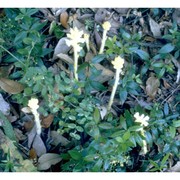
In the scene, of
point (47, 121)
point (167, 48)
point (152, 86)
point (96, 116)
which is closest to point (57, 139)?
point (47, 121)

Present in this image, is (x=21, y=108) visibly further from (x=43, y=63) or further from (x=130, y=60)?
(x=130, y=60)

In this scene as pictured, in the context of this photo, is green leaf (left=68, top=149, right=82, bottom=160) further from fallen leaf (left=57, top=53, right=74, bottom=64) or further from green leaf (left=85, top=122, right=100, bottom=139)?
fallen leaf (left=57, top=53, right=74, bottom=64)

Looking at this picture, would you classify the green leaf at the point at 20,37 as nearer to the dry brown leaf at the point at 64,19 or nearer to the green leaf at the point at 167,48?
the dry brown leaf at the point at 64,19

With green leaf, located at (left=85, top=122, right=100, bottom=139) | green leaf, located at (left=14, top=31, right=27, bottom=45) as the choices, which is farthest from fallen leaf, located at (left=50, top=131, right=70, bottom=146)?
green leaf, located at (left=14, top=31, right=27, bottom=45)

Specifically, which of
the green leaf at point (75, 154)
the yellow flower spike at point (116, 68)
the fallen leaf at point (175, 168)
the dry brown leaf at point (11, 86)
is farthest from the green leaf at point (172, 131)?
the dry brown leaf at point (11, 86)

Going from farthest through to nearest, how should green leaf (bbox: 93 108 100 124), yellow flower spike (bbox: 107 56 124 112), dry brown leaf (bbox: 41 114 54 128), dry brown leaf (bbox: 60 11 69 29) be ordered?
dry brown leaf (bbox: 60 11 69 29) → dry brown leaf (bbox: 41 114 54 128) → green leaf (bbox: 93 108 100 124) → yellow flower spike (bbox: 107 56 124 112)

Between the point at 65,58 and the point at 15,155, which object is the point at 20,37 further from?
the point at 15,155

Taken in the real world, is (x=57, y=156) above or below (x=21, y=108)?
below
